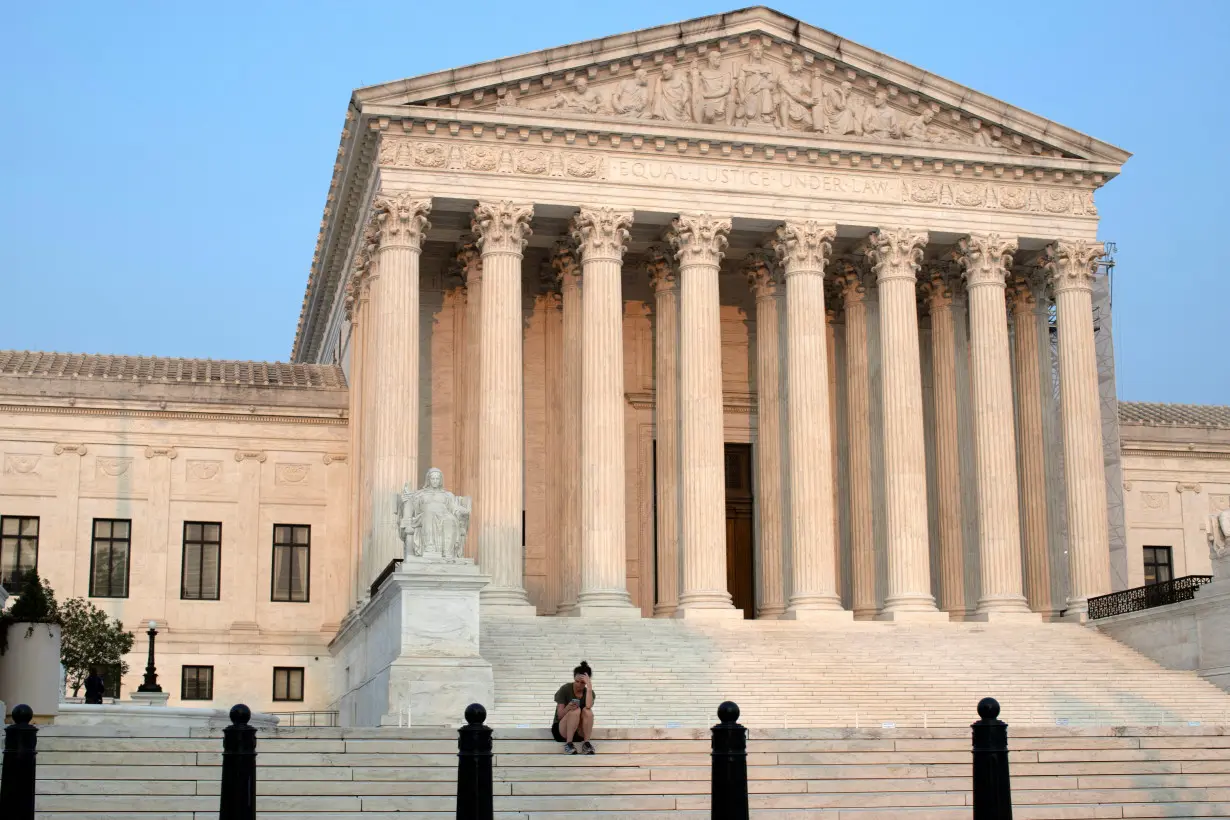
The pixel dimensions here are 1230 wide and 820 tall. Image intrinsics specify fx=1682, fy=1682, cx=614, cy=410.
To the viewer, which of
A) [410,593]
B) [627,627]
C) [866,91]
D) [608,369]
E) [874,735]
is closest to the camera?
[874,735]

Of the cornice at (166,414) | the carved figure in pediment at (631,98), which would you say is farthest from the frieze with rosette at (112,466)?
the carved figure in pediment at (631,98)

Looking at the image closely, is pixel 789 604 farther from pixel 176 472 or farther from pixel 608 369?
pixel 176 472

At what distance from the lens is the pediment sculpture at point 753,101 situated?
43.0m

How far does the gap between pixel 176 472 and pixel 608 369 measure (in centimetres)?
1390

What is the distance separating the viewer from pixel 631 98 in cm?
4316

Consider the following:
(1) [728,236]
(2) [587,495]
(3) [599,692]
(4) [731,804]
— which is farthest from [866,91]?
→ (4) [731,804]

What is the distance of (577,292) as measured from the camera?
4497 cm

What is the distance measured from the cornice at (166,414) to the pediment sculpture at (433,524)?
631 inches

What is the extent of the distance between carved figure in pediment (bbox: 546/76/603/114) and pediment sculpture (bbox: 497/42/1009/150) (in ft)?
0.08

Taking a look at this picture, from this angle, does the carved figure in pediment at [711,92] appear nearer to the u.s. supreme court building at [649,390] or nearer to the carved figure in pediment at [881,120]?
the u.s. supreme court building at [649,390]

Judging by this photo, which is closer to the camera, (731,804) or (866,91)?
(731,804)

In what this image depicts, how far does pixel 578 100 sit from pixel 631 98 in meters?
1.38

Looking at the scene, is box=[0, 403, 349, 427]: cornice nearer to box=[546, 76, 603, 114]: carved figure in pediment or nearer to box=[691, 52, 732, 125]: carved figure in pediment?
box=[546, 76, 603, 114]: carved figure in pediment

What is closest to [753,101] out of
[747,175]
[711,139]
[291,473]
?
[711,139]
